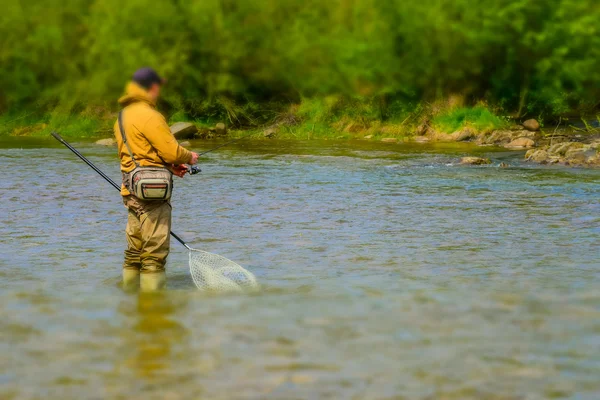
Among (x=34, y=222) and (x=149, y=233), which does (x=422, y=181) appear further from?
(x=149, y=233)

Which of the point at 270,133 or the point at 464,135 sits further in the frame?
the point at 270,133

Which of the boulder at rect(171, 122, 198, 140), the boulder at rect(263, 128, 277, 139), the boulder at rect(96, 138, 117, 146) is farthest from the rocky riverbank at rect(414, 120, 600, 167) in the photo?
the boulder at rect(96, 138, 117, 146)

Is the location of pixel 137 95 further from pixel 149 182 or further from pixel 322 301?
pixel 322 301

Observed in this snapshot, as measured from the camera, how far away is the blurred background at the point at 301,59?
26.7 metres

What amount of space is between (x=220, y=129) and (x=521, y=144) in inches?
397

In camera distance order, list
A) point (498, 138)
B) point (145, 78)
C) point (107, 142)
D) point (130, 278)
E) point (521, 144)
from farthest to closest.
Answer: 1. point (107, 142)
2. point (498, 138)
3. point (521, 144)
4. point (130, 278)
5. point (145, 78)

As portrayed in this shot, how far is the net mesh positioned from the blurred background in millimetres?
19876

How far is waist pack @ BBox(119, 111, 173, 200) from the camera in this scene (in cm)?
686

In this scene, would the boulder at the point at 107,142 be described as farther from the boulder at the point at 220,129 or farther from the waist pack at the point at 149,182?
the waist pack at the point at 149,182

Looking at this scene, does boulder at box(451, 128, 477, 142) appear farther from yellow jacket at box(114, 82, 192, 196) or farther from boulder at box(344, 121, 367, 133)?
yellow jacket at box(114, 82, 192, 196)

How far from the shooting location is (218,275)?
734 cm

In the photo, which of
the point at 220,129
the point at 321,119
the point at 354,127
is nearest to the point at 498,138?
the point at 354,127

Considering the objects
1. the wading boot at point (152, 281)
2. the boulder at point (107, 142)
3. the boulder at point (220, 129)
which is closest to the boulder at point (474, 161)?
the boulder at point (107, 142)

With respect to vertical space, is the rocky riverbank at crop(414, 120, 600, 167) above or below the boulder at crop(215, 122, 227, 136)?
above
